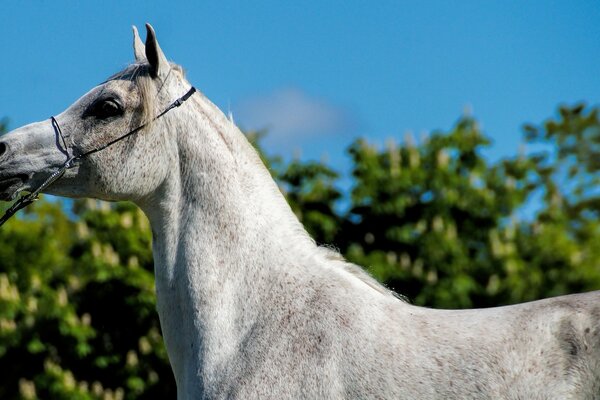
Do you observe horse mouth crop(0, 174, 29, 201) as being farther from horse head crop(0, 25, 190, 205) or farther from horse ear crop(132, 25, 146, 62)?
horse ear crop(132, 25, 146, 62)

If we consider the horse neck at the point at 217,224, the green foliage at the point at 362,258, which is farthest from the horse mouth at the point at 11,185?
the green foliage at the point at 362,258

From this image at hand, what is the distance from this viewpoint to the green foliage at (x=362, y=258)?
13281 millimetres

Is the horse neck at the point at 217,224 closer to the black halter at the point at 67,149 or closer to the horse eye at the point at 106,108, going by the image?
the black halter at the point at 67,149

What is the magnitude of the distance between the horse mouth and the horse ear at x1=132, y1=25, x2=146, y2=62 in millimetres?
885

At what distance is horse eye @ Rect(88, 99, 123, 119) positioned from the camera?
5000mm

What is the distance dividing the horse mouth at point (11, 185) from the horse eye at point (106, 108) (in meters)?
0.48

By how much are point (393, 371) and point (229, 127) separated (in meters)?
1.55

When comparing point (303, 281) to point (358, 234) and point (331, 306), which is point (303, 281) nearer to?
point (331, 306)

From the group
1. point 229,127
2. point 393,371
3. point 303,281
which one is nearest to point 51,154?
point 229,127

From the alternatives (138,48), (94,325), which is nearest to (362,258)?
(94,325)

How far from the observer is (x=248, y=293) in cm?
480

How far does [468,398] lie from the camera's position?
4305 millimetres

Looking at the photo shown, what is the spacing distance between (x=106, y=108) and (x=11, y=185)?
0.62 m

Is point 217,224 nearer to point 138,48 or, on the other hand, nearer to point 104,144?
point 104,144
